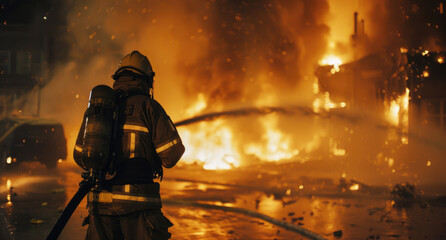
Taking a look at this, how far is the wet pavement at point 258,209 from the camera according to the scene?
858 centimetres

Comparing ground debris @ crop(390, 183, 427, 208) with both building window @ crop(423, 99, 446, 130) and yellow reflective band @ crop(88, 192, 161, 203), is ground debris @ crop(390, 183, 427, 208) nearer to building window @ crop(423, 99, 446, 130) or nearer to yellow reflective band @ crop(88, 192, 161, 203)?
building window @ crop(423, 99, 446, 130)

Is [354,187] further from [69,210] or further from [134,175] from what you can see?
[69,210]

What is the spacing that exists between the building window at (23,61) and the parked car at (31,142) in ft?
77.0

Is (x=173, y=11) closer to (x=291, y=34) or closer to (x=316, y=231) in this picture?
(x=291, y=34)

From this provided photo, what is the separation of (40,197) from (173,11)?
17.8 meters

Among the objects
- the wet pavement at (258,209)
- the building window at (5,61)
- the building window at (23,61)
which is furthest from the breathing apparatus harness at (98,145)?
the building window at (5,61)

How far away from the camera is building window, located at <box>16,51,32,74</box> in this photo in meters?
42.2

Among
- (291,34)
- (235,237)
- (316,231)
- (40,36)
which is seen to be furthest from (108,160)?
(40,36)

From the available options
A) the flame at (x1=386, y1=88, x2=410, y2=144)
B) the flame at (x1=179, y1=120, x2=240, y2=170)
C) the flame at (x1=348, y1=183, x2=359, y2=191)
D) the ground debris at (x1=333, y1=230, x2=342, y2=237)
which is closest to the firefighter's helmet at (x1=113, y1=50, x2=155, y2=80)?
the ground debris at (x1=333, y1=230, x2=342, y2=237)

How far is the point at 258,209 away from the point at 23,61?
35.2 m

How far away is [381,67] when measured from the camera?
22.1 m

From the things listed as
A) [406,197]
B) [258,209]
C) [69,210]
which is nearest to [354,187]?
[406,197]

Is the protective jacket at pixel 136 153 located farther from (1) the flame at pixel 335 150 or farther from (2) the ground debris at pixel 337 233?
(1) the flame at pixel 335 150

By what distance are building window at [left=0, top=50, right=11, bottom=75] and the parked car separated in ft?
78.3
